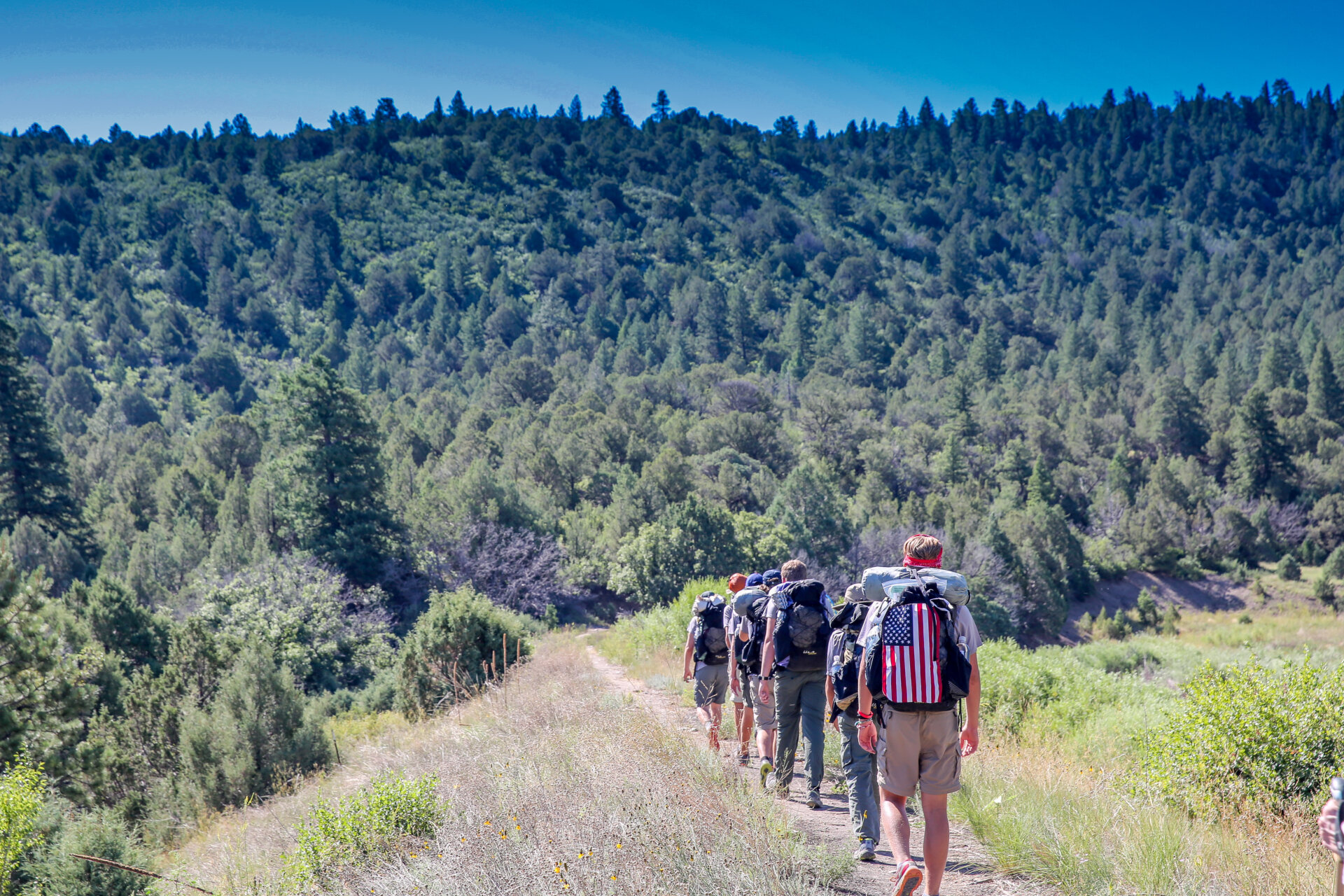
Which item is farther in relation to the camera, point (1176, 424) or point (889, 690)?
point (1176, 424)

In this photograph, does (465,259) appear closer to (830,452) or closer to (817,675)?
(830,452)

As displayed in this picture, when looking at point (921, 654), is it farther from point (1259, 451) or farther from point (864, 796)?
point (1259, 451)

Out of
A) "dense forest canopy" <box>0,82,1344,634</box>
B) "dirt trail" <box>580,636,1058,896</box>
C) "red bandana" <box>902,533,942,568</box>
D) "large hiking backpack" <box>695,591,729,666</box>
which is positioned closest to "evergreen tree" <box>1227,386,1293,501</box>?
"dense forest canopy" <box>0,82,1344,634</box>

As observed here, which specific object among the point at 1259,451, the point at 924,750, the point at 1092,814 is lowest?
the point at 1259,451

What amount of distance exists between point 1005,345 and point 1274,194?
84237 millimetres

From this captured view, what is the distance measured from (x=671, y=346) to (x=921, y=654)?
7624 cm

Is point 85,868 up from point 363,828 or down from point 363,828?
down

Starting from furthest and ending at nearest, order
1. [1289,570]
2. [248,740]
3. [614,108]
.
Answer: [614,108] < [1289,570] < [248,740]

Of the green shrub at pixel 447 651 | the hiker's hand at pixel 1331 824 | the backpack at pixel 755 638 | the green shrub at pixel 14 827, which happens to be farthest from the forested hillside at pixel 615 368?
the hiker's hand at pixel 1331 824

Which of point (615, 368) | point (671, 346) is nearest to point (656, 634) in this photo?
point (615, 368)

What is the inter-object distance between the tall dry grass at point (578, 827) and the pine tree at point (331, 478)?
20.9 metres

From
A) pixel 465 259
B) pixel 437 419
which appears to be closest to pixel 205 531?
pixel 437 419

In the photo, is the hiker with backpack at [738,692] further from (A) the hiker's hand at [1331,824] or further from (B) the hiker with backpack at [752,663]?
(A) the hiker's hand at [1331,824]

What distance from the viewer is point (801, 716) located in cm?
493
